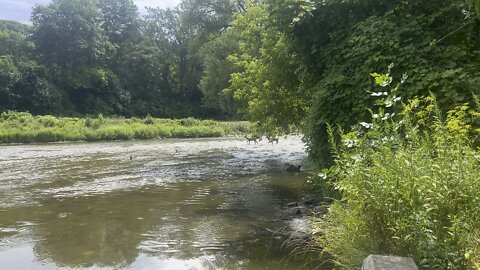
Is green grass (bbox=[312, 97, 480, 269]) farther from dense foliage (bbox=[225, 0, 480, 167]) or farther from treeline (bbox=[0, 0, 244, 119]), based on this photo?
treeline (bbox=[0, 0, 244, 119])

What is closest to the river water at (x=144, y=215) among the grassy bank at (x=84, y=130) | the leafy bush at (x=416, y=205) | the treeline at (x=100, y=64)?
the leafy bush at (x=416, y=205)

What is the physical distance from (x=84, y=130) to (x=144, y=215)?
86.9ft

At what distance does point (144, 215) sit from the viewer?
935cm

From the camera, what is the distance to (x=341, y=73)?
7793 millimetres

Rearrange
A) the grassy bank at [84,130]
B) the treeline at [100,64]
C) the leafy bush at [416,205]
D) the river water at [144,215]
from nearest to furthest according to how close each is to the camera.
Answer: the leafy bush at [416,205] → the river water at [144,215] → the grassy bank at [84,130] → the treeline at [100,64]

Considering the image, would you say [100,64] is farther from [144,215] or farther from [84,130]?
Result: [144,215]

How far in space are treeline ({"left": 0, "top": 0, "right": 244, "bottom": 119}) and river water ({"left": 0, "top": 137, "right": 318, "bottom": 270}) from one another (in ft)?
100

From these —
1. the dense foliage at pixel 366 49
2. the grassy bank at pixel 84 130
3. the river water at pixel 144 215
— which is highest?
the dense foliage at pixel 366 49

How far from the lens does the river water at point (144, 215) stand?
6668 millimetres

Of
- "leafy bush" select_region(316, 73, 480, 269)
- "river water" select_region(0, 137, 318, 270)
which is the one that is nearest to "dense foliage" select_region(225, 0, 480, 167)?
"river water" select_region(0, 137, 318, 270)

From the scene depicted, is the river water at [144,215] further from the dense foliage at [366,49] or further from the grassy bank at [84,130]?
the grassy bank at [84,130]

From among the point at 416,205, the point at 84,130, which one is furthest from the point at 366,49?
the point at 84,130

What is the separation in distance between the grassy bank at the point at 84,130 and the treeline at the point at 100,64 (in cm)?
820

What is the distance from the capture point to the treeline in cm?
5128
